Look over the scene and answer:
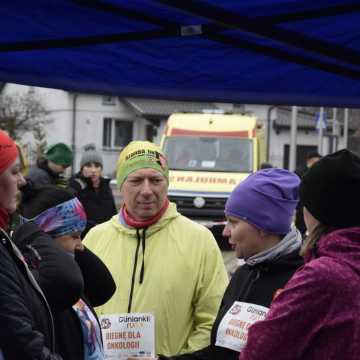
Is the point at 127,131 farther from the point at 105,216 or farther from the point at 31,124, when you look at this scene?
the point at 105,216

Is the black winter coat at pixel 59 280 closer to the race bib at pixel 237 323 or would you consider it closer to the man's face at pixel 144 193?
the race bib at pixel 237 323

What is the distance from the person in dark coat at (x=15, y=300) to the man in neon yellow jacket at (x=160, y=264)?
1.13m

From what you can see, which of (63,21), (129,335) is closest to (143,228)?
(129,335)

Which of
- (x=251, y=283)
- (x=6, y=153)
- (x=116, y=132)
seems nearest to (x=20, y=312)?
(x=6, y=153)

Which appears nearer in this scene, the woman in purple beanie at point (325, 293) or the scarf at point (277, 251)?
the woman in purple beanie at point (325, 293)

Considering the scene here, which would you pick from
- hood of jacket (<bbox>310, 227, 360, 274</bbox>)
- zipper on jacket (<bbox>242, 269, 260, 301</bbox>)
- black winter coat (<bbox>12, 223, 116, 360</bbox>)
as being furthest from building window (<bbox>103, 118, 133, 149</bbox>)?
hood of jacket (<bbox>310, 227, 360, 274</bbox>)

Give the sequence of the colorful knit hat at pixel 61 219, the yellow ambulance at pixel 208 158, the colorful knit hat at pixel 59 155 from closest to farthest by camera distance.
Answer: the colorful knit hat at pixel 61 219
the colorful knit hat at pixel 59 155
the yellow ambulance at pixel 208 158

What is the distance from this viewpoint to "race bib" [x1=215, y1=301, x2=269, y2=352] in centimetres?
284

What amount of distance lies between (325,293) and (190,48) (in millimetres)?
1683

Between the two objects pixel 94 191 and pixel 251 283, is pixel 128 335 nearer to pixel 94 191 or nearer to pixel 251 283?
pixel 251 283

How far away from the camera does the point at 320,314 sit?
199cm

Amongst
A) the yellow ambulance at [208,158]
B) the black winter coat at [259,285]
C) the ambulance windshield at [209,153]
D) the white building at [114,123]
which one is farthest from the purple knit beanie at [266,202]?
the white building at [114,123]

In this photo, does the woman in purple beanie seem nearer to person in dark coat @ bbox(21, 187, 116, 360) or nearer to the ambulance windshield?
person in dark coat @ bbox(21, 187, 116, 360)

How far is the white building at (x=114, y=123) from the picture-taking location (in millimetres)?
49188
